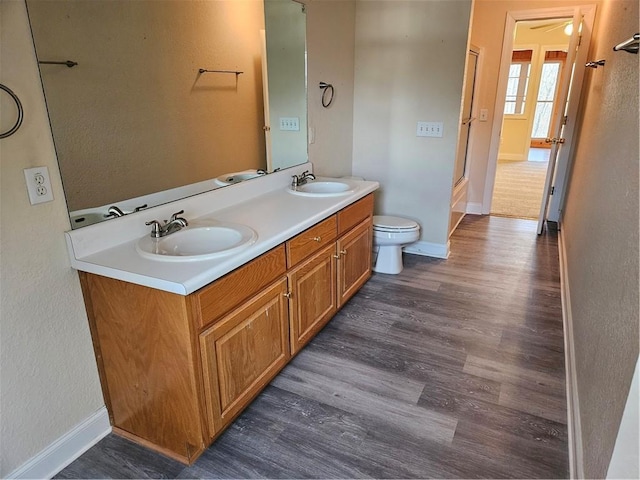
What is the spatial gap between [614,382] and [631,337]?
8.1 inches

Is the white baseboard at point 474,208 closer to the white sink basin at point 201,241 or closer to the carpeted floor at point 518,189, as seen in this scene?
the carpeted floor at point 518,189

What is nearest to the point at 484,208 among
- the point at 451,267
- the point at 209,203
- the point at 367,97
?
the point at 451,267

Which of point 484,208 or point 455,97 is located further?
point 484,208

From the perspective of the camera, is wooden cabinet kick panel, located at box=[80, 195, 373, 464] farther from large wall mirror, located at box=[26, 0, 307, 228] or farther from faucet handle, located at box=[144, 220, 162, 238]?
large wall mirror, located at box=[26, 0, 307, 228]

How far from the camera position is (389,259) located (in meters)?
3.35

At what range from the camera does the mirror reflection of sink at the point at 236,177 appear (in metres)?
2.21

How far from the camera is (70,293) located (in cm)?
156

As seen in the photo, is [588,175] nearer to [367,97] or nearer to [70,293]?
[367,97]

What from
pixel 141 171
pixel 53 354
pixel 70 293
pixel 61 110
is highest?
pixel 61 110

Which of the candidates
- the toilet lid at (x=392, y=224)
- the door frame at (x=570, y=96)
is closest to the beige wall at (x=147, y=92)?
the toilet lid at (x=392, y=224)

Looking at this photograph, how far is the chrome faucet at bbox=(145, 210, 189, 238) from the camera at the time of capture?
1.72 m

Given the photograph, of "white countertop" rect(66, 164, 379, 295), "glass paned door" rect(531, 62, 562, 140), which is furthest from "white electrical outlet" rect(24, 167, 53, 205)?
"glass paned door" rect(531, 62, 562, 140)

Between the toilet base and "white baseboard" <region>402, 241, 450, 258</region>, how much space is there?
1.38 ft

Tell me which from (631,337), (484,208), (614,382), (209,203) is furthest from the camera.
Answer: (484,208)
